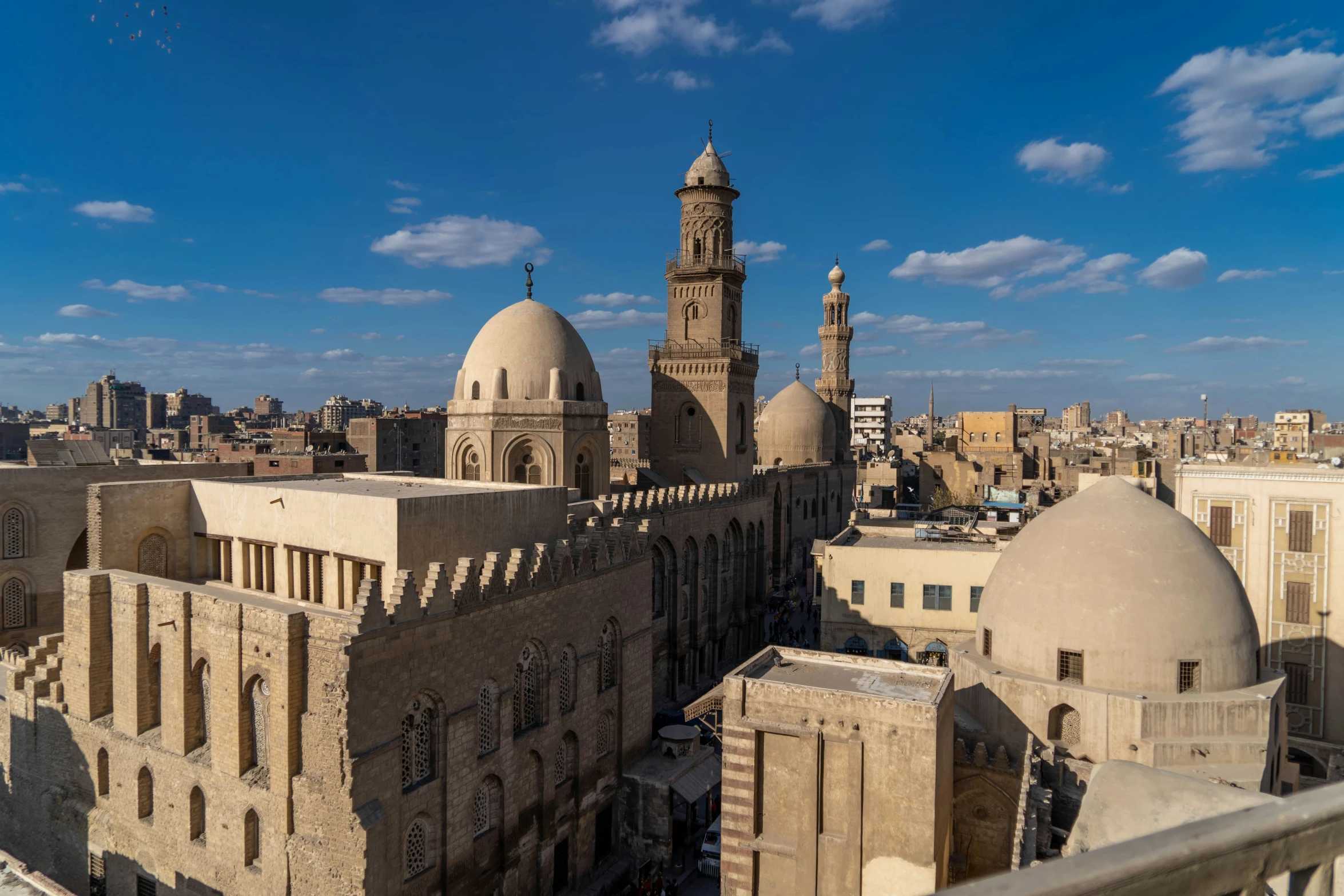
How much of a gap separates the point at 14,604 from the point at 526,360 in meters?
17.4

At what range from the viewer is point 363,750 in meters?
13.9

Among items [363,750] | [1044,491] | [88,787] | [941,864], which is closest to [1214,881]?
[363,750]

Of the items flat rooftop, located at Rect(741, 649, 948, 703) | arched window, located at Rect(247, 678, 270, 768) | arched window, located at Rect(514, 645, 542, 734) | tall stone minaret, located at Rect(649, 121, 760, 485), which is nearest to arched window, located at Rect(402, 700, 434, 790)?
arched window, located at Rect(514, 645, 542, 734)

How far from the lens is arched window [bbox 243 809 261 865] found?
15.4 meters

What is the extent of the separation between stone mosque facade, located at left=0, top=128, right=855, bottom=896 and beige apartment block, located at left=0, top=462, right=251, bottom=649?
0.25 meters

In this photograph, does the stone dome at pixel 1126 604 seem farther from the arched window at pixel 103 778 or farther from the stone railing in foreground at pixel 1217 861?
the arched window at pixel 103 778

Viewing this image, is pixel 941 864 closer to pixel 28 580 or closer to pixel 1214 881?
pixel 1214 881

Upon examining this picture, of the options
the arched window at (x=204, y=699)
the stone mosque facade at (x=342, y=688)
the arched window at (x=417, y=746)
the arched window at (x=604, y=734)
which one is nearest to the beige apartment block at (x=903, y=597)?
the stone mosque facade at (x=342, y=688)

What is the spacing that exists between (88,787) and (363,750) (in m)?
9.95

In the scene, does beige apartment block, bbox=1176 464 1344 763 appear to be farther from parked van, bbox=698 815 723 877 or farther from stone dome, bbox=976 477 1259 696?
parked van, bbox=698 815 723 877

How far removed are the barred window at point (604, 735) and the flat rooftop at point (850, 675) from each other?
17.7 ft

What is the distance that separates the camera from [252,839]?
1552 cm

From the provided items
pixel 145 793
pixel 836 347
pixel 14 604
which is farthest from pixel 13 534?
pixel 836 347

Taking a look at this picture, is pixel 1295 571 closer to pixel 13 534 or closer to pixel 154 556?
pixel 154 556
